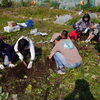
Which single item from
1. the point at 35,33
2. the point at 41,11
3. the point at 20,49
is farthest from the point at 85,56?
the point at 41,11

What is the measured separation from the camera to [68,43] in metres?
4.13

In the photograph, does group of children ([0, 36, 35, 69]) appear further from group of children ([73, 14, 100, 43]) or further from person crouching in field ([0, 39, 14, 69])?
group of children ([73, 14, 100, 43])

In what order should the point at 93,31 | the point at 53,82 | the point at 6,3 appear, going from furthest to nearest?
the point at 6,3
the point at 93,31
the point at 53,82

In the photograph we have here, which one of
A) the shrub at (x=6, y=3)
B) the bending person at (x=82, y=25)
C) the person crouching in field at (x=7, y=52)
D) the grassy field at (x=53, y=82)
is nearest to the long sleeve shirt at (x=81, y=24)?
the bending person at (x=82, y=25)

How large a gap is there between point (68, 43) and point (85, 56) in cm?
166

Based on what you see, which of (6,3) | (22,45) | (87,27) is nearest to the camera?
(22,45)

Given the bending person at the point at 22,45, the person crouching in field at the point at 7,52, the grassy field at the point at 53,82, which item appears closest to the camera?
the grassy field at the point at 53,82

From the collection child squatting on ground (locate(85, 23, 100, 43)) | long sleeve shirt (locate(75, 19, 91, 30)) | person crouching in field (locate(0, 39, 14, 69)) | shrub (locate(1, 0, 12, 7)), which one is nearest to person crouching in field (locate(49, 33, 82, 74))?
person crouching in field (locate(0, 39, 14, 69))

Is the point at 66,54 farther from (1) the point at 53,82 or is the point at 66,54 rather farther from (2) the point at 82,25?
(2) the point at 82,25

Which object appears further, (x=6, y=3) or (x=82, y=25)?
(x=6, y=3)

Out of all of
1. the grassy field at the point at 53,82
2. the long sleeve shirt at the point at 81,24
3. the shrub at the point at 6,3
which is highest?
the shrub at the point at 6,3

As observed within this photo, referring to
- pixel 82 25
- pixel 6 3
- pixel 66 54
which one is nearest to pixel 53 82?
pixel 66 54

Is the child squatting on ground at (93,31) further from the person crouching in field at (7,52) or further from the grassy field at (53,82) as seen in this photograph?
the person crouching in field at (7,52)

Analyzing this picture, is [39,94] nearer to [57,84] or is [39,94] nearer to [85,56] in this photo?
[57,84]
